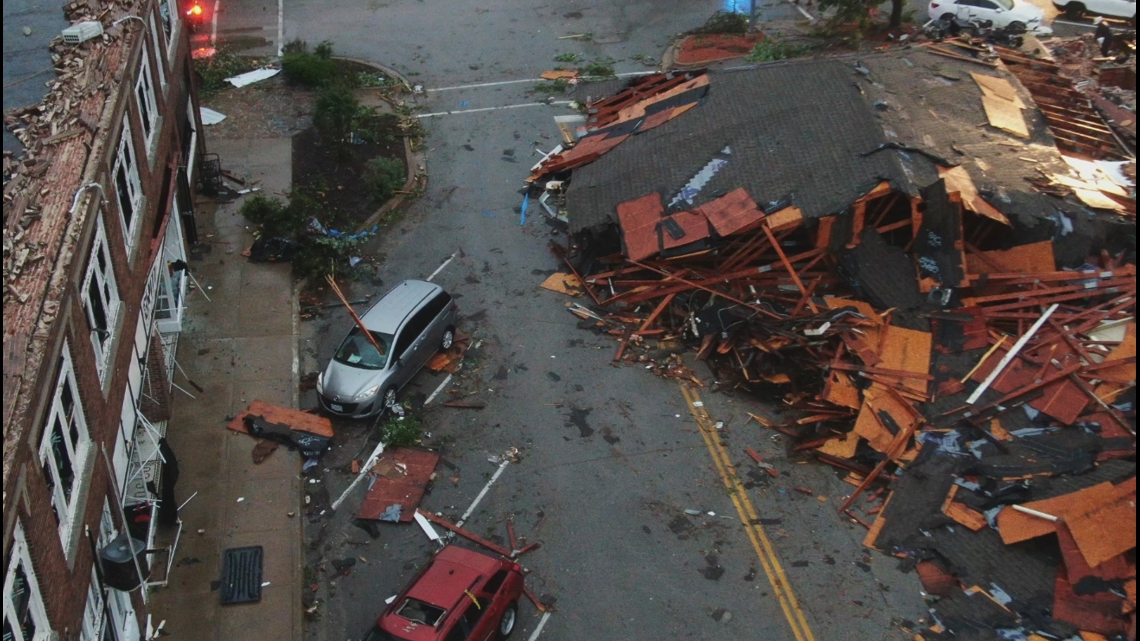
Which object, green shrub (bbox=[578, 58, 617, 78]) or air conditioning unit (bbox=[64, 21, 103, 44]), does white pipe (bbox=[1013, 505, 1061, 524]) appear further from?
green shrub (bbox=[578, 58, 617, 78])

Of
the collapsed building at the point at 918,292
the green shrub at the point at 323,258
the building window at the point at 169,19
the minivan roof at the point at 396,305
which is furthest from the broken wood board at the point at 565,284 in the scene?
the building window at the point at 169,19

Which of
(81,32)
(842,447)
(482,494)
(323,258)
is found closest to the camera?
(81,32)

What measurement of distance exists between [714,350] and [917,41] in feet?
56.7

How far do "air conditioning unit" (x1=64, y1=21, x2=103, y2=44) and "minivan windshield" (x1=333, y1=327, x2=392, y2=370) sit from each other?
7.36 meters

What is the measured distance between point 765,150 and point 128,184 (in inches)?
538

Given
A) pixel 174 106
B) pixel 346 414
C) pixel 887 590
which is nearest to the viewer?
pixel 887 590

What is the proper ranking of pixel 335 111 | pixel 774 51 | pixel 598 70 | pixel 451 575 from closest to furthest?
pixel 451 575
pixel 335 111
pixel 774 51
pixel 598 70

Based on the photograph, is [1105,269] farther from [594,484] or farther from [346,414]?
[346,414]

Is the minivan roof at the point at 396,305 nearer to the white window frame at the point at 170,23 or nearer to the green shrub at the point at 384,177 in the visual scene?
the green shrub at the point at 384,177

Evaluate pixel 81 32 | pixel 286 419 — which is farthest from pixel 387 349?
pixel 81 32

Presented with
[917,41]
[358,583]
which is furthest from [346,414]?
[917,41]

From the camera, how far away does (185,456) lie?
1927cm

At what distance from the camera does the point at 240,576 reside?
1681 centimetres

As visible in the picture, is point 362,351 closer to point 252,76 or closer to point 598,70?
point 598,70
